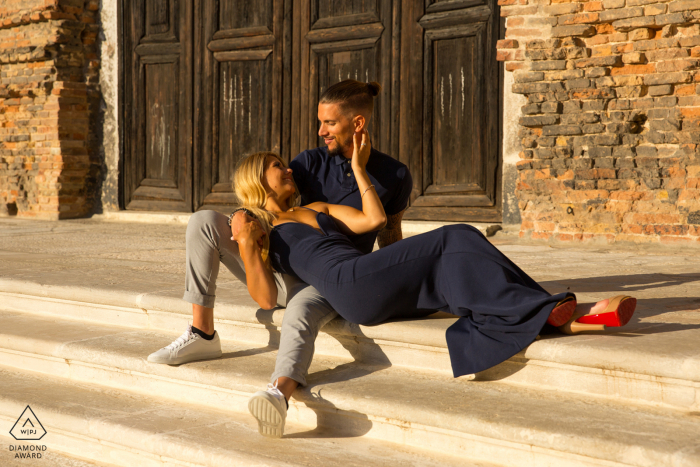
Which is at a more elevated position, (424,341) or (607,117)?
(607,117)

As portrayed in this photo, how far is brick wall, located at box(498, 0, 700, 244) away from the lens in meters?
4.88

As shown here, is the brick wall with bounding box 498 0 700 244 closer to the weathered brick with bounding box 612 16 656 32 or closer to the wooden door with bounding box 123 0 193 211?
the weathered brick with bounding box 612 16 656 32

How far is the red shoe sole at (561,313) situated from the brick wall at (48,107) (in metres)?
7.31

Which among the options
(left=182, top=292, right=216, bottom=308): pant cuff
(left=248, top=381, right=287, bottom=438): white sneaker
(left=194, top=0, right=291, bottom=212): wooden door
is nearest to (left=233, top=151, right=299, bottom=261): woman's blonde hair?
(left=182, top=292, right=216, bottom=308): pant cuff

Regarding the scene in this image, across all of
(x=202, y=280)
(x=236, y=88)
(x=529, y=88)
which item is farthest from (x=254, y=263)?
(x=236, y=88)

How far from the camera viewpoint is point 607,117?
5152 mm

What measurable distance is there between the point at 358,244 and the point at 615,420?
1.37m

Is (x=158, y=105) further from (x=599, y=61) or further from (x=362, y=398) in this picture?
(x=362, y=398)

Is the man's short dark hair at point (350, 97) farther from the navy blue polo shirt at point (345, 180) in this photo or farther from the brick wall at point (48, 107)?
the brick wall at point (48, 107)

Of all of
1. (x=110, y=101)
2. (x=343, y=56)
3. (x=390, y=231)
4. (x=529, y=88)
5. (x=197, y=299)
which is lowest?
(x=197, y=299)

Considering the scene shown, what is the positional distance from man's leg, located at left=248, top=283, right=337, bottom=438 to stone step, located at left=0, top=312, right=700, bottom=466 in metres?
0.10

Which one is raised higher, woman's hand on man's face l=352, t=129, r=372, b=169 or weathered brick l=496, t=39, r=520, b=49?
weathered brick l=496, t=39, r=520, b=49

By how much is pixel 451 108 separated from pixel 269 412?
4625mm

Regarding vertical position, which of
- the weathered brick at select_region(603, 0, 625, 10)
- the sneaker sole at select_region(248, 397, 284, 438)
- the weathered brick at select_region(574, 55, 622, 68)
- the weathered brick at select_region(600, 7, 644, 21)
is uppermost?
the weathered brick at select_region(603, 0, 625, 10)
